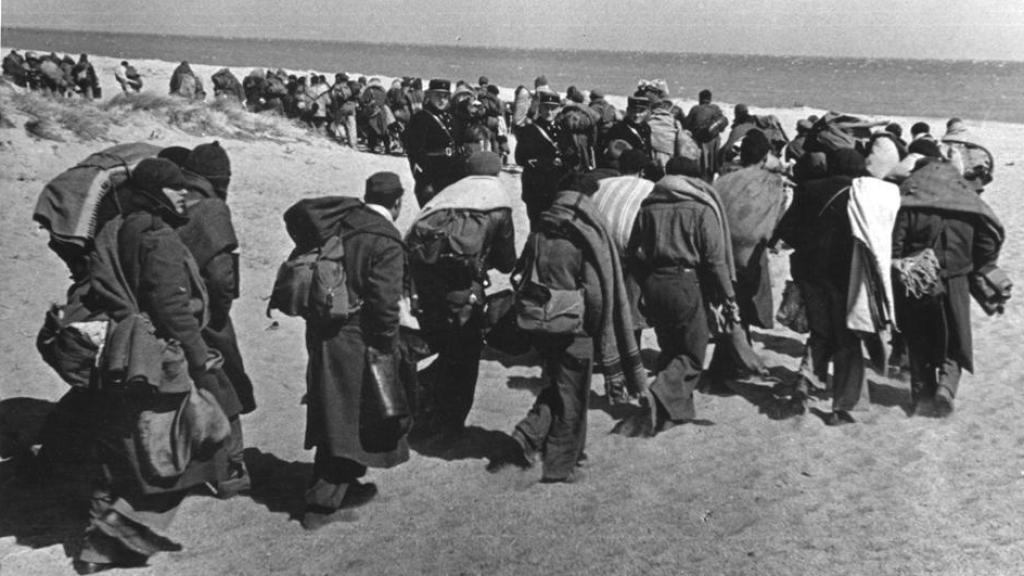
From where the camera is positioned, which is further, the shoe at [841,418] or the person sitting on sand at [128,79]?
the person sitting on sand at [128,79]

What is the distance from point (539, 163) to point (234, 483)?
4595mm

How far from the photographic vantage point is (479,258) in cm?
552

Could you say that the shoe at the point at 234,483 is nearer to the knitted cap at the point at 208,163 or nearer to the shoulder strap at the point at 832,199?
the knitted cap at the point at 208,163

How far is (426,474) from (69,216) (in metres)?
2.37

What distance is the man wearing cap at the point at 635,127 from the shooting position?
8.80 m

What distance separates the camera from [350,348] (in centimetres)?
475

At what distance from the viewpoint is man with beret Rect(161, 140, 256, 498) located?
4988 mm

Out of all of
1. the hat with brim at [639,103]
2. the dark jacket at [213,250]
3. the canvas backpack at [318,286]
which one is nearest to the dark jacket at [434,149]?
the hat with brim at [639,103]

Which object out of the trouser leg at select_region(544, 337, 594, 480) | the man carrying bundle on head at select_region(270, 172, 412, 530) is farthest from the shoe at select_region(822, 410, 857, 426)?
the man carrying bundle on head at select_region(270, 172, 412, 530)

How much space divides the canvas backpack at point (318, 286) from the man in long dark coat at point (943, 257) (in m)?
3.48

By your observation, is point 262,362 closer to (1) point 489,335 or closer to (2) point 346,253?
(1) point 489,335

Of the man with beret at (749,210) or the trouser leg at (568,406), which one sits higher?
the man with beret at (749,210)

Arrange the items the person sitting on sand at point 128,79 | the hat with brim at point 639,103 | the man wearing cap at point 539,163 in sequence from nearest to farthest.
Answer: the man wearing cap at point 539,163 < the hat with brim at point 639,103 < the person sitting on sand at point 128,79

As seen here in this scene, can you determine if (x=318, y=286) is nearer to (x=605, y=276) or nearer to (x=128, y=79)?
(x=605, y=276)
